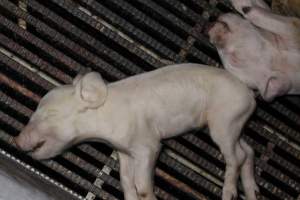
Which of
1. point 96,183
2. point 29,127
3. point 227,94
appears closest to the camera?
point 29,127

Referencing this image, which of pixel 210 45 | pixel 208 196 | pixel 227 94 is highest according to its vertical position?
pixel 210 45

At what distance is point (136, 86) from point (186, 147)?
1.32 feet

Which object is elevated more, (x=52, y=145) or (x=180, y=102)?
(x=180, y=102)

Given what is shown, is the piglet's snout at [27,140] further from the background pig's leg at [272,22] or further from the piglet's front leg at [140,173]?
the background pig's leg at [272,22]

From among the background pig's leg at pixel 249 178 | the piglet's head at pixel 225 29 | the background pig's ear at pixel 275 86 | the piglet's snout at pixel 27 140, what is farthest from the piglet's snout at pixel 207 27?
the piglet's snout at pixel 27 140

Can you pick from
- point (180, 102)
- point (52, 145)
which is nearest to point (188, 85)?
point (180, 102)

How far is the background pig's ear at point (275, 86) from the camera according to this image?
78.9 inches

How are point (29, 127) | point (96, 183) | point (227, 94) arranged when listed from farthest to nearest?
1. point (96, 183)
2. point (227, 94)
3. point (29, 127)

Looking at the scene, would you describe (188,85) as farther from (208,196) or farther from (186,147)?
(208,196)

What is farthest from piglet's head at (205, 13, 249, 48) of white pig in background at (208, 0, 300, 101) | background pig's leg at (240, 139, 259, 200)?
background pig's leg at (240, 139, 259, 200)

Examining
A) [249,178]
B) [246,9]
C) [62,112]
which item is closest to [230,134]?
[249,178]

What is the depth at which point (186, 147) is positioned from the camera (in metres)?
2.21

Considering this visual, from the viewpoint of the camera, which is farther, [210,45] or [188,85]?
[210,45]

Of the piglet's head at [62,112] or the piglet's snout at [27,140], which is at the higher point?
the piglet's head at [62,112]
